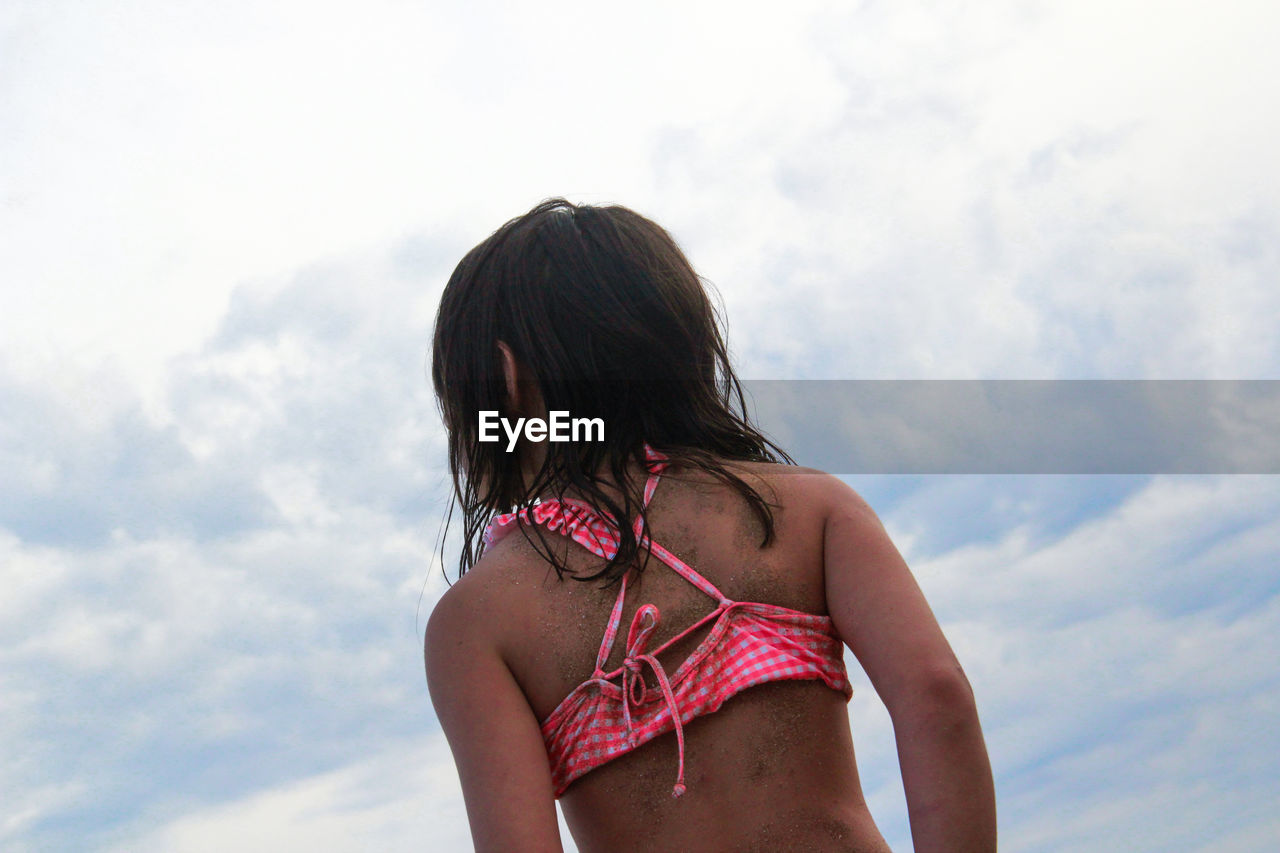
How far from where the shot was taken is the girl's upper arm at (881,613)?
82.4 inches

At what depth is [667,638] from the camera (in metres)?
2.27

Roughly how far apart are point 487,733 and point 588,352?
0.77 m

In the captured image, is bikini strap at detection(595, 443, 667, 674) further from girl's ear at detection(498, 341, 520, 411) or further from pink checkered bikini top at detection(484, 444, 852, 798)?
girl's ear at detection(498, 341, 520, 411)

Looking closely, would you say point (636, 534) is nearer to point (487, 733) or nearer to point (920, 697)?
point (487, 733)

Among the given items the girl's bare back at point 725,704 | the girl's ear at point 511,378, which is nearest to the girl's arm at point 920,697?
the girl's bare back at point 725,704

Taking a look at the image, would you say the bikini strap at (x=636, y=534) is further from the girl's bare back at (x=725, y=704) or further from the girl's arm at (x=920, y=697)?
the girl's arm at (x=920, y=697)

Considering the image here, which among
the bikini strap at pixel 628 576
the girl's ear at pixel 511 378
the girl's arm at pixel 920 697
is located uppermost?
the girl's ear at pixel 511 378

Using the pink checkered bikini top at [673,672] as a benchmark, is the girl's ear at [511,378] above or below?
above

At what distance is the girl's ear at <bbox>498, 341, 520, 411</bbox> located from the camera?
2.58m

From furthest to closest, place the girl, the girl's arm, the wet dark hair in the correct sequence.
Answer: the wet dark hair → the girl → the girl's arm

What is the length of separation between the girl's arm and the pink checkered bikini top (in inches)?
3.5

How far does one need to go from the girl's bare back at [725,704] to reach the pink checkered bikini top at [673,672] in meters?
0.02

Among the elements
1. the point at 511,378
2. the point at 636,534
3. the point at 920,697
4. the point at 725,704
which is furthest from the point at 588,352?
the point at 920,697

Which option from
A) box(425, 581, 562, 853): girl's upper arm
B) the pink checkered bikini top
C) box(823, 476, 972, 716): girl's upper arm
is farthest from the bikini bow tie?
box(823, 476, 972, 716): girl's upper arm
